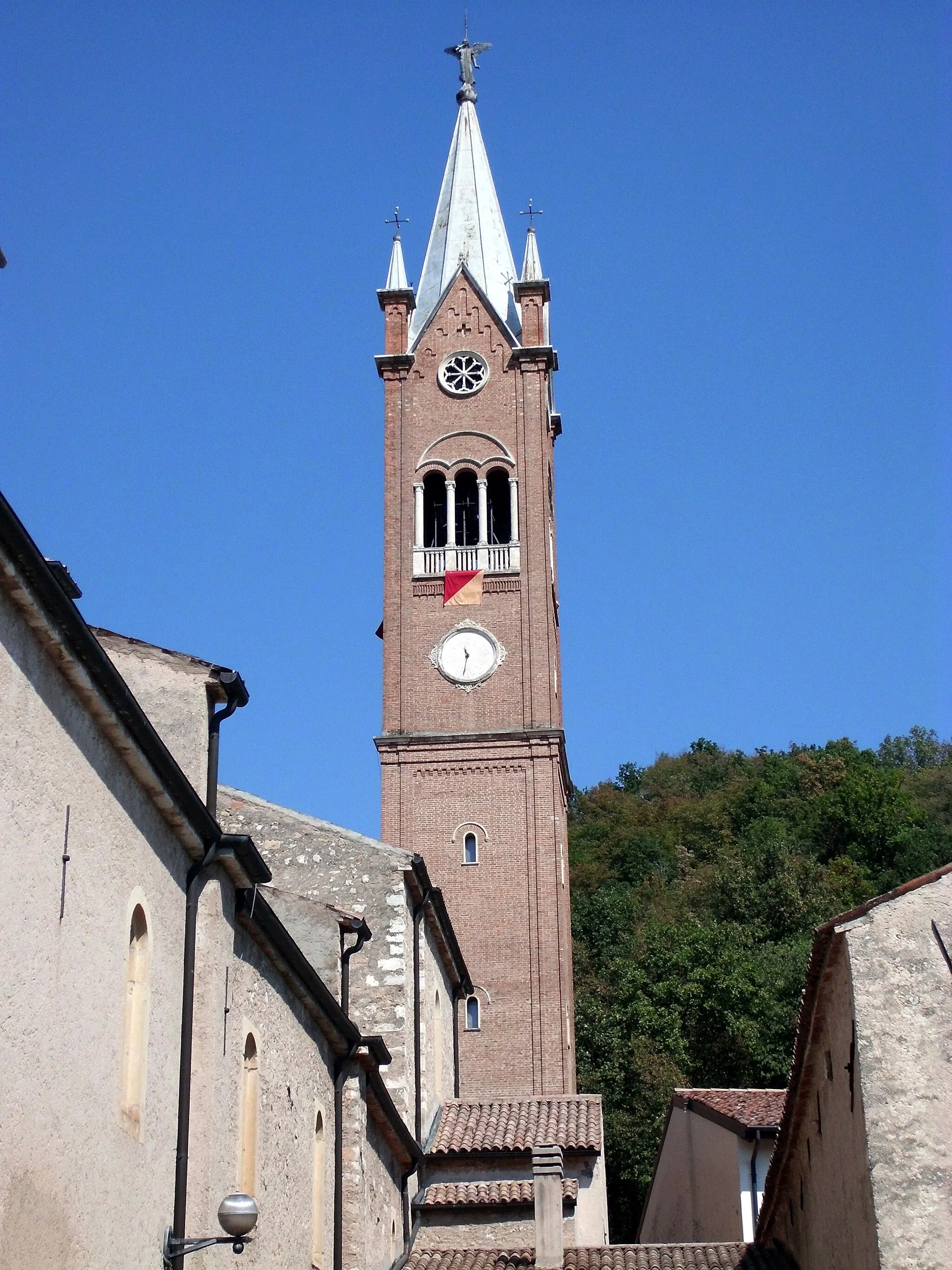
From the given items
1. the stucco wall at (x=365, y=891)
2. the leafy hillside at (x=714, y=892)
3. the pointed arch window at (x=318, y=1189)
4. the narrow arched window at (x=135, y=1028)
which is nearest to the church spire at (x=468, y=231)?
the leafy hillside at (x=714, y=892)

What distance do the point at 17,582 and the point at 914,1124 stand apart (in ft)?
25.9

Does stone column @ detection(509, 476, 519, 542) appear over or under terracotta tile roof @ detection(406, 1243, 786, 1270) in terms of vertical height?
over

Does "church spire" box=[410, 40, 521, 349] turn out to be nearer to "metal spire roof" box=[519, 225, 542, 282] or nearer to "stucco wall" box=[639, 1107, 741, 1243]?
"metal spire roof" box=[519, 225, 542, 282]

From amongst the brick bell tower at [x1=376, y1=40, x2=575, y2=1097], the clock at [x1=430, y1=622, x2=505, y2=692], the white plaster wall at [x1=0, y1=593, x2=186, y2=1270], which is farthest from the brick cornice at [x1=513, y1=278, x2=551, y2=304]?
the white plaster wall at [x1=0, y1=593, x2=186, y2=1270]

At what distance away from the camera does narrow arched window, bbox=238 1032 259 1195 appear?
13.0 metres

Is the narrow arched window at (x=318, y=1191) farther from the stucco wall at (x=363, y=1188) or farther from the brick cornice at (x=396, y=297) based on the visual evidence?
the brick cornice at (x=396, y=297)

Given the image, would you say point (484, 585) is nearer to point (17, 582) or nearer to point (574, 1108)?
point (574, 1108)

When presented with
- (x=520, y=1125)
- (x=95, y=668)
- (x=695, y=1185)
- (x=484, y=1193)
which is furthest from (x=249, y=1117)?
(x=695, y=1185)

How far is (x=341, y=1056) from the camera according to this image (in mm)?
17234

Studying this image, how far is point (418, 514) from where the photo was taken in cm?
3772

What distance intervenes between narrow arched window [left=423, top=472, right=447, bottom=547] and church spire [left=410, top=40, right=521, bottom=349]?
13.5ft

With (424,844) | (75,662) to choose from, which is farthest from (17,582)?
(424,844)

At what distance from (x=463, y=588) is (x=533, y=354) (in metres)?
6.73

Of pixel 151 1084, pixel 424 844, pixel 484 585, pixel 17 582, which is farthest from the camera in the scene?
pixel 484 585
